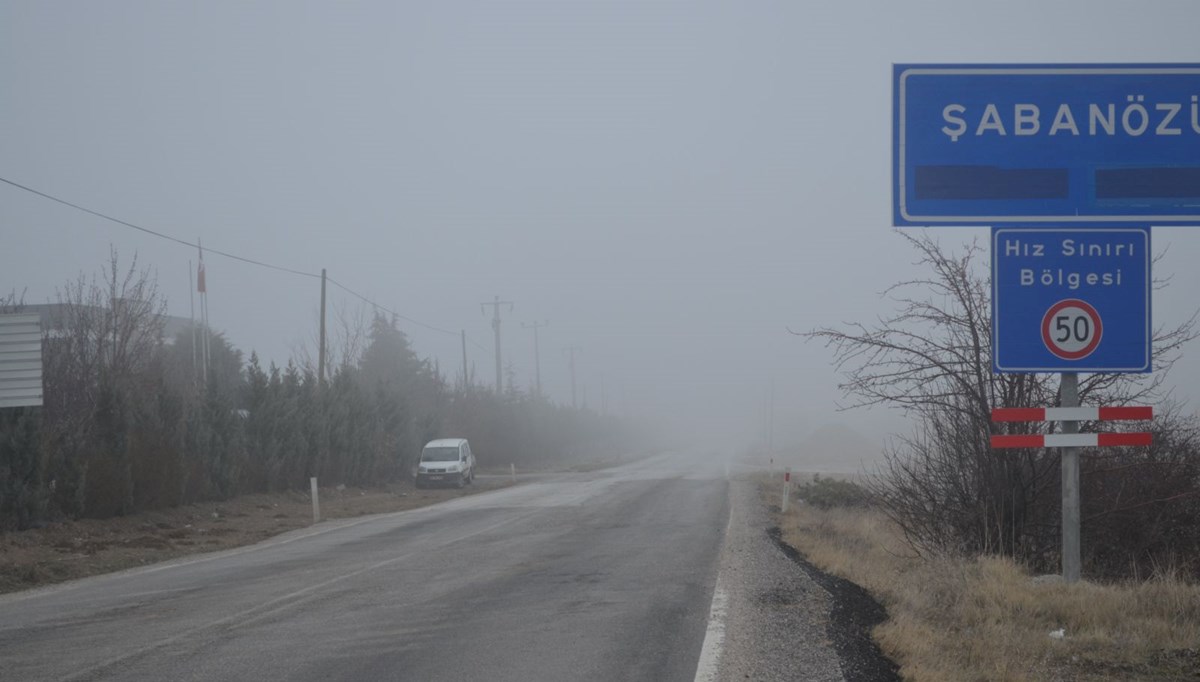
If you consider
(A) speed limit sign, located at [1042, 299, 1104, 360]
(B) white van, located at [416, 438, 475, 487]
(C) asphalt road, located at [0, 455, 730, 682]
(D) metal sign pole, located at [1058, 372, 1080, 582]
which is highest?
(A) speed limit sign, located at [1042, 299, 1104, 360]

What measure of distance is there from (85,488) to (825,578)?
17.5 metres

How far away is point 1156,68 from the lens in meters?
8.48

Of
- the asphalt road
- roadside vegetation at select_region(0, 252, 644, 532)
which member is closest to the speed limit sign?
the asphalt road

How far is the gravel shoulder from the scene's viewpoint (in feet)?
23.5

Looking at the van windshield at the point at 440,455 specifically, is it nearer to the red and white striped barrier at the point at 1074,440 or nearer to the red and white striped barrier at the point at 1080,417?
the red and white striped barrier at the point at 1074,440

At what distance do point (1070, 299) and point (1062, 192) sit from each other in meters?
0.90

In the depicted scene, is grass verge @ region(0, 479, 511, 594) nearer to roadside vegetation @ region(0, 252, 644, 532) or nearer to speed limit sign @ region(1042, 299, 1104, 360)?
roadside vegetation @ region(0, 252, 644, 532)

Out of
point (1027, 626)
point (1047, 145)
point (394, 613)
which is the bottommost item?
point (394, 613)

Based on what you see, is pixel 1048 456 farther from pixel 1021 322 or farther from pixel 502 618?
pixel 502 618

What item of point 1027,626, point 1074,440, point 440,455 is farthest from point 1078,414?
point 440,455

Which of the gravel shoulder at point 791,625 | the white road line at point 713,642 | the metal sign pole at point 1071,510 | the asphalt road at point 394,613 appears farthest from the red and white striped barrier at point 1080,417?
the asphalt road at point 394,613

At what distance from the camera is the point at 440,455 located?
42.1 metres

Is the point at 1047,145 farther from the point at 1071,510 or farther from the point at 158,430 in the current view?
the point at 158,430

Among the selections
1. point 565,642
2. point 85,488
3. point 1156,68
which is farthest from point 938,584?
point 85,488
